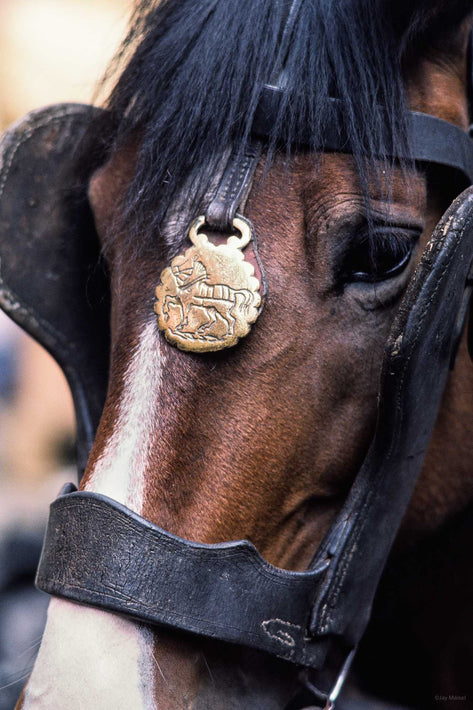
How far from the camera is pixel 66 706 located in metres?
0.59

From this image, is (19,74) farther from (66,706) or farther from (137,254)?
(66,706)

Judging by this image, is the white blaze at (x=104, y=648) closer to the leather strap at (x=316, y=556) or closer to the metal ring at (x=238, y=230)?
the leather strap at (x=316, y=556)

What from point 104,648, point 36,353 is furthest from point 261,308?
point 36,353

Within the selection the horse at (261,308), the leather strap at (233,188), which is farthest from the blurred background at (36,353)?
the leather strap at (233,188)

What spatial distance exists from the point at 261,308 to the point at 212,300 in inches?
2.0

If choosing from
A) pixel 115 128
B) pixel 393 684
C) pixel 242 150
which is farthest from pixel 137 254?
pixel 393 684

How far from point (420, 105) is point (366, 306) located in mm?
258

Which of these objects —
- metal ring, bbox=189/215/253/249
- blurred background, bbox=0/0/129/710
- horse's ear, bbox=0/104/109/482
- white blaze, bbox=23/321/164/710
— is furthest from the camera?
blurred background, bbox=0/0/129/710

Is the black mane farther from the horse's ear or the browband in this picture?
the horse's ear

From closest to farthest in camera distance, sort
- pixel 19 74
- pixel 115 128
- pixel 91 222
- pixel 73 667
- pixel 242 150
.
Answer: pixel 73 667, pixel 242 150, pixel 115 128, pixel 91 222, pixel 19 74

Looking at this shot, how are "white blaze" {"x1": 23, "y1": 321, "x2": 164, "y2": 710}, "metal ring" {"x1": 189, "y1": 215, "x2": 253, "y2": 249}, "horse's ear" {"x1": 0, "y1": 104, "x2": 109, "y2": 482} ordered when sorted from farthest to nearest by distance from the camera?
"horse's ear" {"x1": 0, "y1": 104, "x2": 109, "y2": 482}, "metal ring" {"x1": 189, "y1": 215, "x2": 253, "y2": 249}, "white blaze" {"x1": 23, "y1": 321, "x2": 164, "y2": 710}

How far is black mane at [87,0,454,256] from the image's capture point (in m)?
0.74

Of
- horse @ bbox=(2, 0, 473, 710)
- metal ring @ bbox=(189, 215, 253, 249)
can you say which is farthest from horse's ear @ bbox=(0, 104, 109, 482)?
metal ring @ bbox=(189, 215, 253, 249)

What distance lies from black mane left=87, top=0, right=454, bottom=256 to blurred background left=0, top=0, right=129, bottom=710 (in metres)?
1.00
